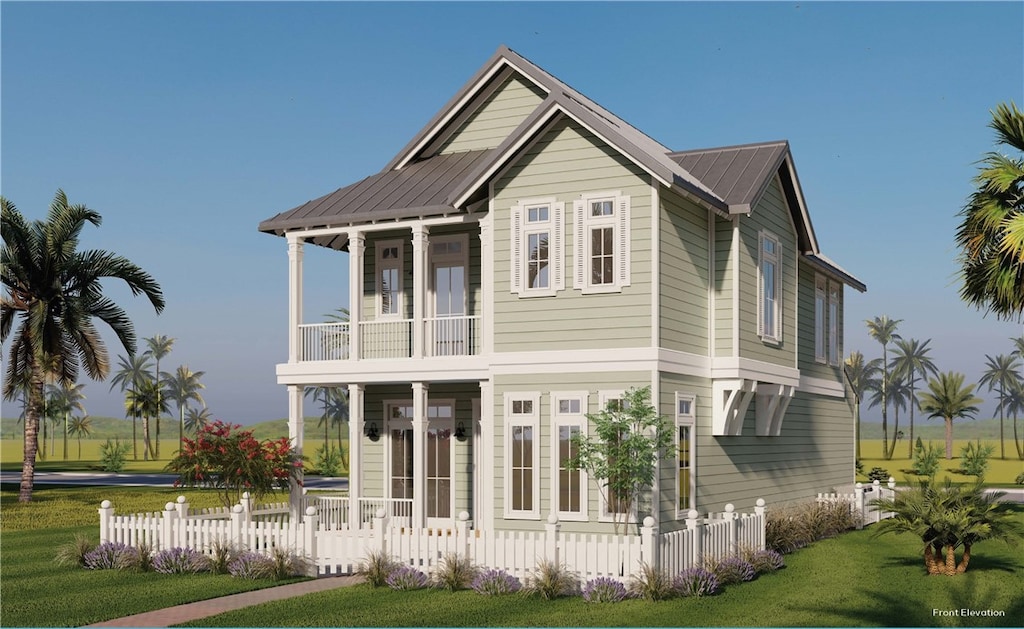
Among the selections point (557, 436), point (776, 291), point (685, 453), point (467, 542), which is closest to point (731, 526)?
point (685, 453)

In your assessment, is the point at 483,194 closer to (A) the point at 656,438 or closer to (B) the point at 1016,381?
(A) the point at 656,438

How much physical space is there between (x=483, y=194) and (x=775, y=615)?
962cm

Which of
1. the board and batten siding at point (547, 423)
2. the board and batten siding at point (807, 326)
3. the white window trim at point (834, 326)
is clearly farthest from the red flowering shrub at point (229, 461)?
the white window trim at point (834, 326)

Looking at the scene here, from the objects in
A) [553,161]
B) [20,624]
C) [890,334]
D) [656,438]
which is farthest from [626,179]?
[890,334]

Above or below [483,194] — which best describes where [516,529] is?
below

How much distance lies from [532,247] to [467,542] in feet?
18.6

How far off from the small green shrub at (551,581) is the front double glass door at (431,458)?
716 cm

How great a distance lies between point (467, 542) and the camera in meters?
18.1

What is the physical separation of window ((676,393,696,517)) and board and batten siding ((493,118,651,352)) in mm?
2007

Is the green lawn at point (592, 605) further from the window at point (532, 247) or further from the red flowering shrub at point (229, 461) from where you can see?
the window at point (532, 247)

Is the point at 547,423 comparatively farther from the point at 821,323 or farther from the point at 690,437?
the point at 821,323

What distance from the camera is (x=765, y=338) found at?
79.7 ft

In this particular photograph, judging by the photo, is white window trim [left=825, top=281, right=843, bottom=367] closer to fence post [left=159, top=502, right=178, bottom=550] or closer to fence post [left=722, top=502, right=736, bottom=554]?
fence post [left=722, top=502, right=736, bottom=554]

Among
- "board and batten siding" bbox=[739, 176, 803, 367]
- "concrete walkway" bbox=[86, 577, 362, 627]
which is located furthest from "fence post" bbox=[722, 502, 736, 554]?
"concrete walkway" bbox=[86, 577, 362, 627]
